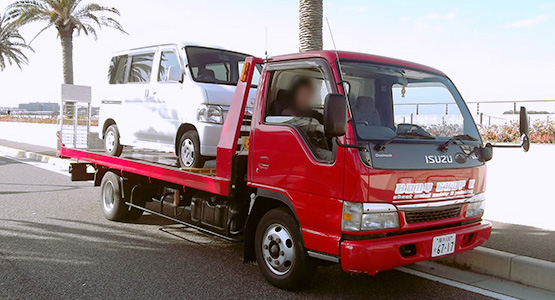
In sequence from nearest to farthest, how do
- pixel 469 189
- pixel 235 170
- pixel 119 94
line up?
pixel 469 189, pixel 235 170, pixel 119 94

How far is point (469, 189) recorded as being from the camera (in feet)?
14.9

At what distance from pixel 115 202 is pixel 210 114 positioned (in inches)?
87.6

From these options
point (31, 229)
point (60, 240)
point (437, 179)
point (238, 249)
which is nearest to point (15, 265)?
point (60, 240)

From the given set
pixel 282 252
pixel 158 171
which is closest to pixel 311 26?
pixel 158 171

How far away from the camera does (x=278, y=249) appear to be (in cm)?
459

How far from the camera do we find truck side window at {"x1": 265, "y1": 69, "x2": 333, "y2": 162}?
4.36 meters

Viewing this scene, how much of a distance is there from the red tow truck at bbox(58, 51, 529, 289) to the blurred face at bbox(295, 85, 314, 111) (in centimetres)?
10

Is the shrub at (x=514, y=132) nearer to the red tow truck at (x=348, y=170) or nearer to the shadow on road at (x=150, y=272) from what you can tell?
the red tow truck at (x=348, y=170)

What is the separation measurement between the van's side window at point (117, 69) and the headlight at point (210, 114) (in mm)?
2087

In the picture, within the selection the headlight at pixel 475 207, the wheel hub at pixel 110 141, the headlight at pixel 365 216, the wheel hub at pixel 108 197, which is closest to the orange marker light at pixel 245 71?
the headlight at pixel 365 216

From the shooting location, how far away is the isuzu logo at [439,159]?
419 centimetres

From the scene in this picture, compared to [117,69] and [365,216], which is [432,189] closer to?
[365,216]

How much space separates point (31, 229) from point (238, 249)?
2864 millimetres

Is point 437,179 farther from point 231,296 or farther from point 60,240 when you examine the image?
point 60,240
